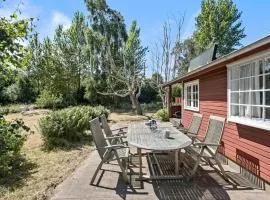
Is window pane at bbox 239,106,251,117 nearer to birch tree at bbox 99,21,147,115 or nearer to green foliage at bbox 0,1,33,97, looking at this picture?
green foliage at bbox 0,1,33,97

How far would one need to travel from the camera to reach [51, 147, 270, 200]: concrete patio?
425 centimetres

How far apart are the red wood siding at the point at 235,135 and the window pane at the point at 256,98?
1.50 feet

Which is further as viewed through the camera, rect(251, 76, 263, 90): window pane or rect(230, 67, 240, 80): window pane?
rect(230, 67, 240, 80): window pane

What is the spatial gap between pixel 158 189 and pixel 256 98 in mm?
2288

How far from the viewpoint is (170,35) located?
2261 cm

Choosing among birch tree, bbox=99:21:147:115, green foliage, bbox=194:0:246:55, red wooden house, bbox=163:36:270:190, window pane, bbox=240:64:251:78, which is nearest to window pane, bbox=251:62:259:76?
red wooden house, bbox=163:36:270:190

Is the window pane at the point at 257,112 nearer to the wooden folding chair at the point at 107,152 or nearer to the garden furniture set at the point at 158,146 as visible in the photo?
the garden furniture set at the point at 158,146

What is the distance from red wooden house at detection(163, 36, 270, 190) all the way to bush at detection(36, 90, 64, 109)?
18828mm

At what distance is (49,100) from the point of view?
79.3ft

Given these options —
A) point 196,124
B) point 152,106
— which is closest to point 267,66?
point 196,124

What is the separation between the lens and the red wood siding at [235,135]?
4716 mm

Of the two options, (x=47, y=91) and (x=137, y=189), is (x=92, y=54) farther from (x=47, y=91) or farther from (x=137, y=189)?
(x=137, y=189)

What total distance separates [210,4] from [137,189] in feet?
104

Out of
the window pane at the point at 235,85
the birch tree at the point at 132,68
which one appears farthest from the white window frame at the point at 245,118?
the birch tree at the point at 132,68
